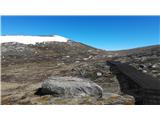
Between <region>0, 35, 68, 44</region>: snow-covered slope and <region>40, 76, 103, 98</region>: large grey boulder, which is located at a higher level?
<region>0, 35, 68, 44</region>: snow-covered slope

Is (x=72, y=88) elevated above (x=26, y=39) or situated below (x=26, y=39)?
below

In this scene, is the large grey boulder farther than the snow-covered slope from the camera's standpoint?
No

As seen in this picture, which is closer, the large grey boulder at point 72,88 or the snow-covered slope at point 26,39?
the large grey boulder at point 72,88

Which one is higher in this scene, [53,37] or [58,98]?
[53,37]

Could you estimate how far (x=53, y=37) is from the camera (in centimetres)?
7038

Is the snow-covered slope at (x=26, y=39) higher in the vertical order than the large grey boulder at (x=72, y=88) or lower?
higher

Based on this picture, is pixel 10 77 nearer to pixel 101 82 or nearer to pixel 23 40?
pixel 101 82

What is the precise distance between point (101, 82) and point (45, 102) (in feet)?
21.9

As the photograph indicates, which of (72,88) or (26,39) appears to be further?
(26,39)
